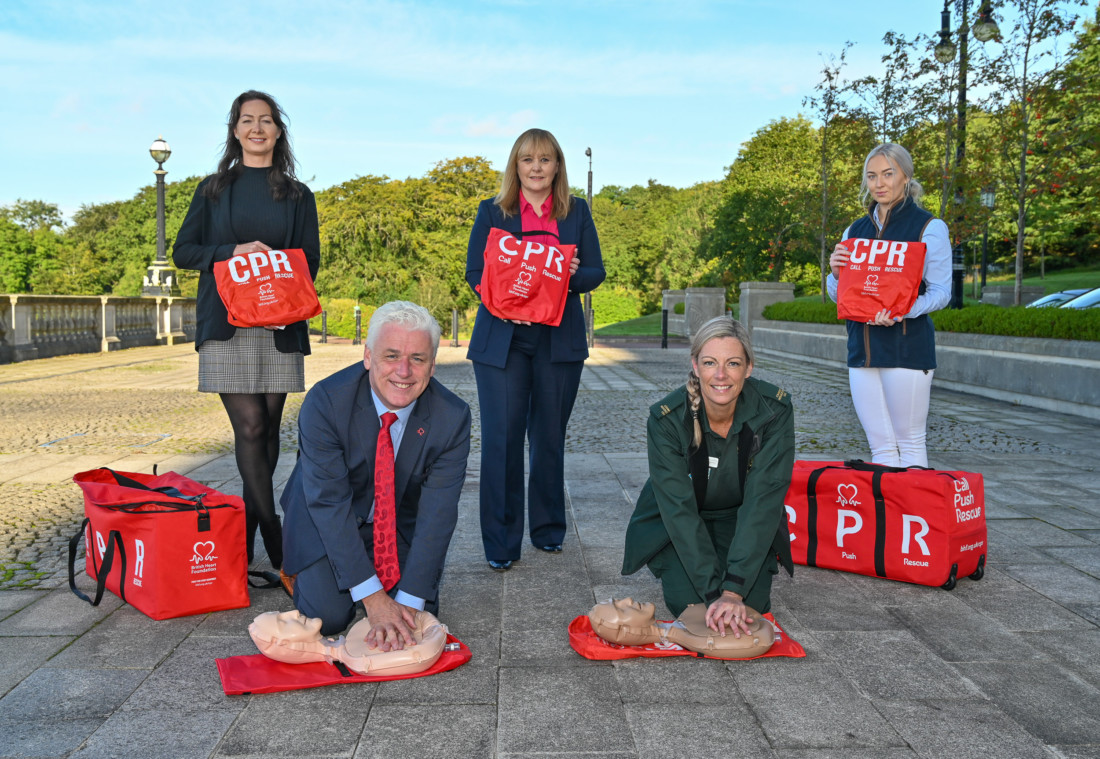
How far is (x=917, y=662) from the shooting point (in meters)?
3.15

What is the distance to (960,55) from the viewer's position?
14219mm

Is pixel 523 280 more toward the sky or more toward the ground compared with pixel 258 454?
more toward the sky

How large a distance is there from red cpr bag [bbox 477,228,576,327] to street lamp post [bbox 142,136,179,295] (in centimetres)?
1807

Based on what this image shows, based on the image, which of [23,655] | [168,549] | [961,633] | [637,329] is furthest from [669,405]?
[637,329]

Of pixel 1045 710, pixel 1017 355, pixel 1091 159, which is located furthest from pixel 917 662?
pixel 1091 159

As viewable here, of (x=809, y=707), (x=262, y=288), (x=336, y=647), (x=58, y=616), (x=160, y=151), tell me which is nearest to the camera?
(x=809, y=707)

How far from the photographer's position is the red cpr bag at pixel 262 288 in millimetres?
3852

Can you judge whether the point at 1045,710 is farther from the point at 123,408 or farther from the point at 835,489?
the point at 123,408

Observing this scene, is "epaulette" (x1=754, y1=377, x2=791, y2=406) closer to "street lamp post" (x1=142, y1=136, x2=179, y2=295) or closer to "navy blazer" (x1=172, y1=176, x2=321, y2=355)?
"navy blazer" (x1=172, y1=176, x2=321, y2=355)

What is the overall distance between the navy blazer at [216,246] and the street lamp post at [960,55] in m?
10.9

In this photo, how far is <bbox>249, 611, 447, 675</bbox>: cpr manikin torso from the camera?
3000mm

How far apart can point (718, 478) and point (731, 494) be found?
10cm

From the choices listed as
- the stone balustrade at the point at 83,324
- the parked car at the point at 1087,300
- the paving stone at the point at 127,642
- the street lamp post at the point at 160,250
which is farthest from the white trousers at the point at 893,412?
the street lamp post at the point at 160,250

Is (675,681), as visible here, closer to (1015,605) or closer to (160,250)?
(1015,605)
